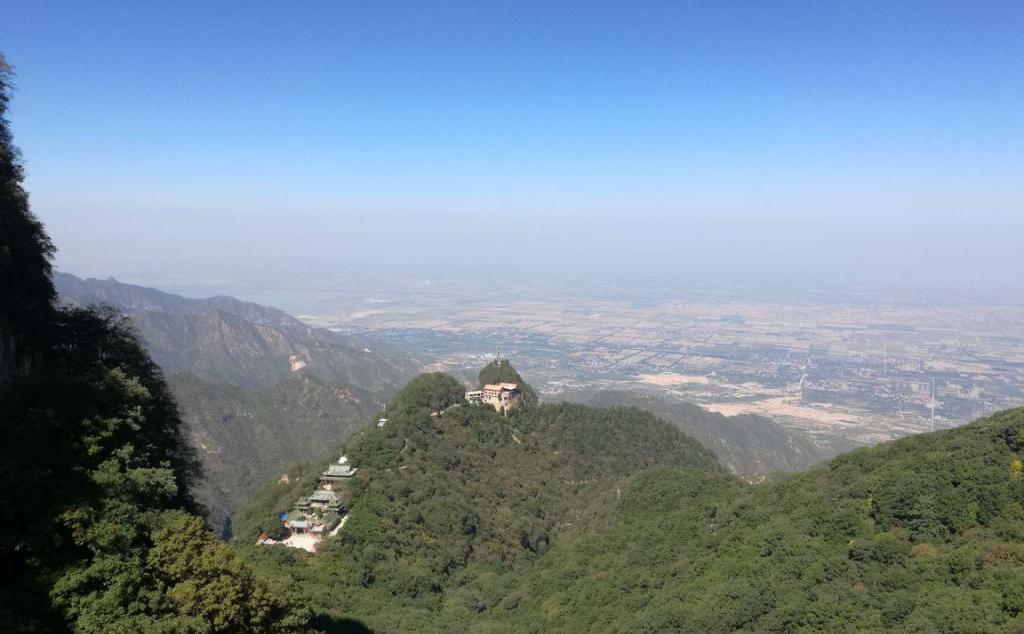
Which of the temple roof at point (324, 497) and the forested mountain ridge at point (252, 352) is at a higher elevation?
the temple roof at point (324, 497)

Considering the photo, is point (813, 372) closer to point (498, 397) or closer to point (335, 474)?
point (498, 397)

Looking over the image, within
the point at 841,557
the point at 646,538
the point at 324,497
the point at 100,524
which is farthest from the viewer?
the point at 324,497

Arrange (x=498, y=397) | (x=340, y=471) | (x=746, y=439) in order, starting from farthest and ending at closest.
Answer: (x=746, y=439) < (x=498, y=397) < (x=340, y=471)

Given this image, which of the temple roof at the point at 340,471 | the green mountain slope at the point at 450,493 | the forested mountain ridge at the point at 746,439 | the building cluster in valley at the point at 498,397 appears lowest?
the forested mountain ridge at the point at 746,439

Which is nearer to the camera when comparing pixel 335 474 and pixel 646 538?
pixel 646 538

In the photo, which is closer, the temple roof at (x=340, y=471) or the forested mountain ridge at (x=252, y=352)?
the temple roof at (x=340, y=471)

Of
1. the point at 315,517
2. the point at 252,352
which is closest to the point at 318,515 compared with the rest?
the point at 315,517

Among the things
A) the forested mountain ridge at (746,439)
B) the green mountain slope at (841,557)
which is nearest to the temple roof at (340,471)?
the green mountain slope at (841,557)

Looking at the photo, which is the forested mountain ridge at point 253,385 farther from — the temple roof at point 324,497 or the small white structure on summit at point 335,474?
the small white structure on summit at point 335,474
